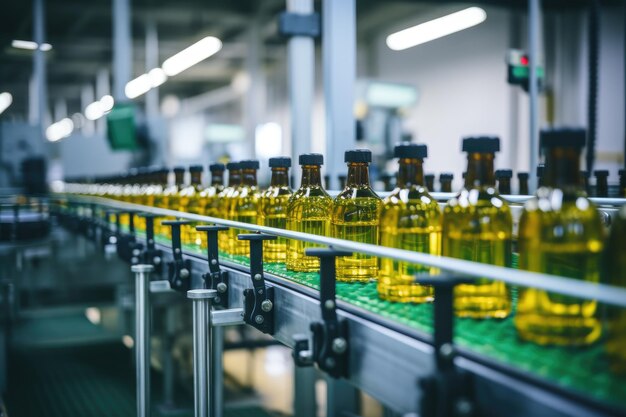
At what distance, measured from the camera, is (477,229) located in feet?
3.01

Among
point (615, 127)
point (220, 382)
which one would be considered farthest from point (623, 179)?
point (615, 127)

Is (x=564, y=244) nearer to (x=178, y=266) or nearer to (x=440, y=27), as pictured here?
(x=178, y=266)

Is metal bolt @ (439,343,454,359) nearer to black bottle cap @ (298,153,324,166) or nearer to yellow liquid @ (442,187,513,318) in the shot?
yellow liquid @ (442,187,513,318)

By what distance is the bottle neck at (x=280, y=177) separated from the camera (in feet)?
4.90

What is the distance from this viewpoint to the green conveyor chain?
1.91 ft

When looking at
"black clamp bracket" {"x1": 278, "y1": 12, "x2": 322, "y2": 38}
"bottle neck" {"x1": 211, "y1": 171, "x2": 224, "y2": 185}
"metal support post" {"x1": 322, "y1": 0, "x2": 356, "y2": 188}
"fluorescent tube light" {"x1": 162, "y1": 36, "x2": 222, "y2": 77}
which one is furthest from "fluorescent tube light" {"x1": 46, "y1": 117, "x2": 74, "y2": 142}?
"bottle neck" {"x1": 211, "y1": 171, "x2": 224, "y2": 185}

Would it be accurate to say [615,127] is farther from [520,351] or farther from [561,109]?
[520,351]

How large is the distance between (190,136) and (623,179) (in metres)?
11.8

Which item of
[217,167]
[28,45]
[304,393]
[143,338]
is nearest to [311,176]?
[217,167]

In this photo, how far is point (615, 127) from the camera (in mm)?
6660

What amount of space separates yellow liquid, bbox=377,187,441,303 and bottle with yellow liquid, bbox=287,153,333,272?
274mm

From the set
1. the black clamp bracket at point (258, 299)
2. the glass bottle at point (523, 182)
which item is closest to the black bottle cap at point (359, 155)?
the black clamp bracket at point (258, 299)

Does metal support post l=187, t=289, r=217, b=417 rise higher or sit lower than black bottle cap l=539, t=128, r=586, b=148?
lower

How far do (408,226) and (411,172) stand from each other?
0.31ft
